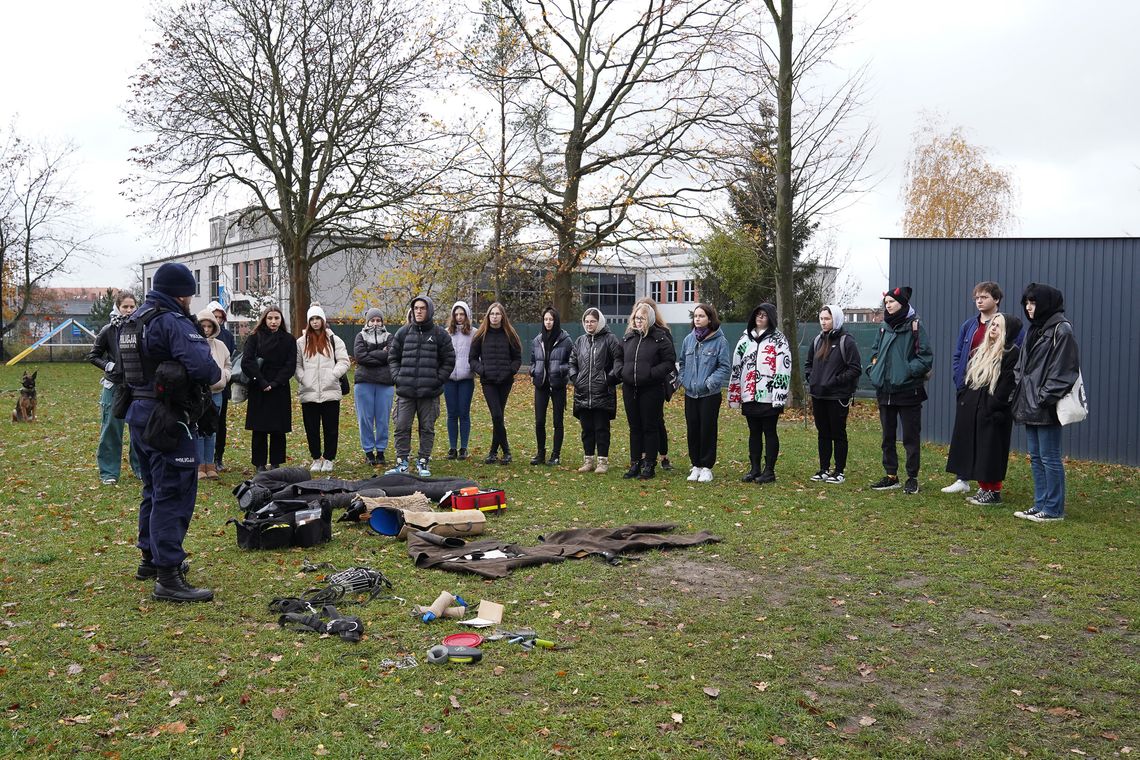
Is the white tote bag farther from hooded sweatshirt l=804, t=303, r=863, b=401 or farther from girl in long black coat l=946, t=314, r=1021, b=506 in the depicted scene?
hooded sweatshirt l=804, t=303, r=863, b=401

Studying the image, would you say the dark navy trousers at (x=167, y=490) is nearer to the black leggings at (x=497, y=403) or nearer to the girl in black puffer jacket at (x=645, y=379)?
the girl in black puffer jacket at (x=645, y=379)

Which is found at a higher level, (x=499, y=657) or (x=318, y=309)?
(x=318, y=309)

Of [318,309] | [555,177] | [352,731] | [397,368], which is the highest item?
[555,177]

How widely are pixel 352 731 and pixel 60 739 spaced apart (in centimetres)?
121

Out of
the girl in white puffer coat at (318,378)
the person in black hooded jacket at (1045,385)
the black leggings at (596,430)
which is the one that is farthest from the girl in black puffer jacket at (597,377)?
the person in black hooded jacket at (1045,385)

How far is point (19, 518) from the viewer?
815 centimetres

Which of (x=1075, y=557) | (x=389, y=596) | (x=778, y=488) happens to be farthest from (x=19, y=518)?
(x=1075, y=557)

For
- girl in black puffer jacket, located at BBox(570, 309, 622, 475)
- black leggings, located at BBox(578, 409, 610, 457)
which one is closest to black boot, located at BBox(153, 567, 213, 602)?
girl in black puffer jacket, located at BBox(570, 309, 622, 475)

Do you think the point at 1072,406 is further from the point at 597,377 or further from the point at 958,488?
the point at 597,377

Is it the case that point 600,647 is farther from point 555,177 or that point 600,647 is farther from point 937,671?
point 555,177

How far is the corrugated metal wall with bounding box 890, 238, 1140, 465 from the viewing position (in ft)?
40.9

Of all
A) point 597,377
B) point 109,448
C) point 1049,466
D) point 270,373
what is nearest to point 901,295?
point 1049,466

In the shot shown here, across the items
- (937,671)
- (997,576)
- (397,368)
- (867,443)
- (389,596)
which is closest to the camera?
(937,671)

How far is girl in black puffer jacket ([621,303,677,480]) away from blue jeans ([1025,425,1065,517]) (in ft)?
12.2
